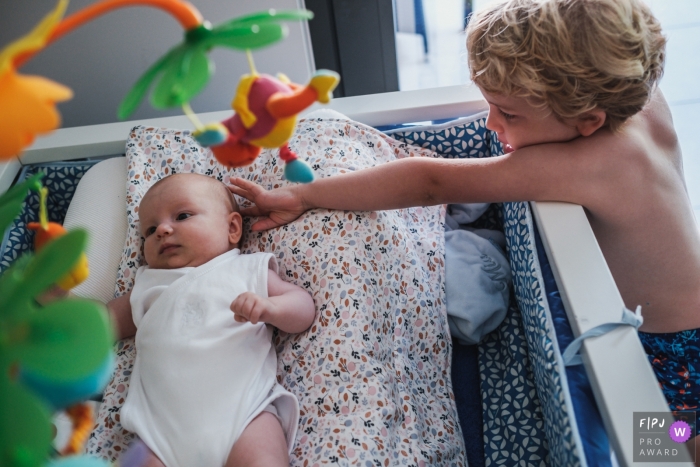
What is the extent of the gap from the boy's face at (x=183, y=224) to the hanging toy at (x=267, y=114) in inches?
20.3

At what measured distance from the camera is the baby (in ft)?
2.94

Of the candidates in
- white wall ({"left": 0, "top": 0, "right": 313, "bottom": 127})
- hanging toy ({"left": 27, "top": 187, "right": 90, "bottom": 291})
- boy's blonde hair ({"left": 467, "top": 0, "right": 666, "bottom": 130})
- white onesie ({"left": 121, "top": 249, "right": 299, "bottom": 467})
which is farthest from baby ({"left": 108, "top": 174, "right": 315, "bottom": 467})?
white wall ({"left": 0, "top": 0, "right": 313, "bottom": 127})

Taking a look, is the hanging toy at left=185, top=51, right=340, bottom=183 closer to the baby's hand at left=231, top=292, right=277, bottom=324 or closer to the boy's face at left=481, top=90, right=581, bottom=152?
the baby's hand at left=231, top=292, right=277, bottom=324

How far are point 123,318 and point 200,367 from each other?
0.24 meters

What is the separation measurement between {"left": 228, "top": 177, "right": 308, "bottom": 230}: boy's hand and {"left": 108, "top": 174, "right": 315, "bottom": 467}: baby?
0.04 m

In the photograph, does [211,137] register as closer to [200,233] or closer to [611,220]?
[200,233]

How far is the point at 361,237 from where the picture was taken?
1.11m

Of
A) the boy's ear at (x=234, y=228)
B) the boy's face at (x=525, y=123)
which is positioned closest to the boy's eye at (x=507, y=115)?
the boy's face at (x=525, y=123)

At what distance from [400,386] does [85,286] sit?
24.3 inches

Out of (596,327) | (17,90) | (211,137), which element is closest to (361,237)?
(596,327)

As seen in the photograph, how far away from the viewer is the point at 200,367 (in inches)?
36.9

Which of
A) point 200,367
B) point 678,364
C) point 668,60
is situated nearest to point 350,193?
point 200,367

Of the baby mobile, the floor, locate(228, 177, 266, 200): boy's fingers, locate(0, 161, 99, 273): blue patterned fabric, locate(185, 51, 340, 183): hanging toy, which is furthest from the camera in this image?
the floor

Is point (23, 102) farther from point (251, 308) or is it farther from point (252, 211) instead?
point (252, 211)
